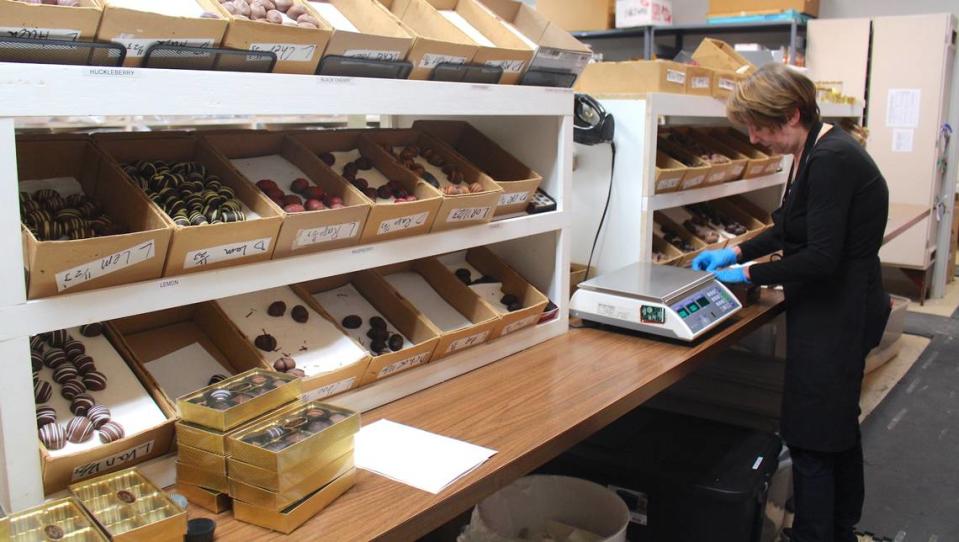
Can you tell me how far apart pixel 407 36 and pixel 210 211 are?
525mm

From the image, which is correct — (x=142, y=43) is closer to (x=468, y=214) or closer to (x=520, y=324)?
(x=468, y=214)

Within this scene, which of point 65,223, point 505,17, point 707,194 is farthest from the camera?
point 707,194

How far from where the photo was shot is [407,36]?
5.18ft

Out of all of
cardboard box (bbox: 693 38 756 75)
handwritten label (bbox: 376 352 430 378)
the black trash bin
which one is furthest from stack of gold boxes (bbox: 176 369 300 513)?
cardboard box (bbox: 693 38 756 75)

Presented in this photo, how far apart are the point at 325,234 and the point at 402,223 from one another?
0.66ft

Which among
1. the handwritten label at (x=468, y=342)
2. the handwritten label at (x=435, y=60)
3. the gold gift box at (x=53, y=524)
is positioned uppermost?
the handwritten label at (x=435, y=60)

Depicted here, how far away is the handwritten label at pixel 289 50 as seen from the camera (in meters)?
1.34

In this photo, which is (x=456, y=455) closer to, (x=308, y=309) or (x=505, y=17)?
(x=308, y=309)

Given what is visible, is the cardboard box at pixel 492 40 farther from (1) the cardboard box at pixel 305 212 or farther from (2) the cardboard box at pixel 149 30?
(2) the cardboard box at pixel 149 30

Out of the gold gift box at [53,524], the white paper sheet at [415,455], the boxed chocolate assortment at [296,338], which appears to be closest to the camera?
the gold gift box at [53,524]

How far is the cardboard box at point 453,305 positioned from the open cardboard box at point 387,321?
0.03 metres

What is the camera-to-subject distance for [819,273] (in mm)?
1980

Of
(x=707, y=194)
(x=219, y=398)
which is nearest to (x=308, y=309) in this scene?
(x=219, y=398)

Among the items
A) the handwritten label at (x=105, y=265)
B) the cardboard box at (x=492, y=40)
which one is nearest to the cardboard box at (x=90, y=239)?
the handwritten label at (x=105, y=265)
